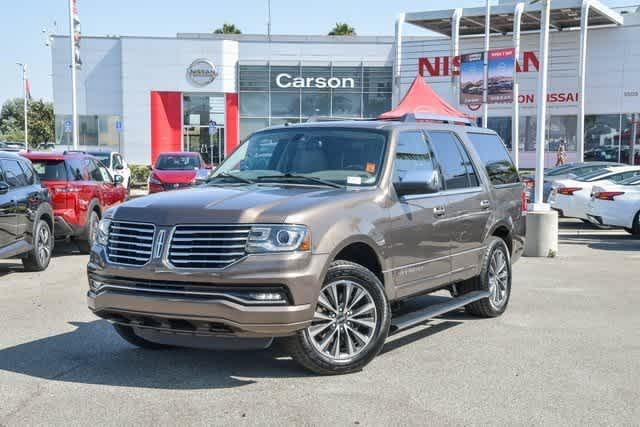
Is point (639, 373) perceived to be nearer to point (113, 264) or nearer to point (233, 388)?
point (233, 388)

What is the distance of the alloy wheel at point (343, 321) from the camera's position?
542 centimetres

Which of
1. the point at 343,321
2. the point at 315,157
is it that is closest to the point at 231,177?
the point at 315,157

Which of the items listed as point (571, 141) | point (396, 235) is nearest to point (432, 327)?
point (396, 235)

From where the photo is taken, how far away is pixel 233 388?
529 centimetres

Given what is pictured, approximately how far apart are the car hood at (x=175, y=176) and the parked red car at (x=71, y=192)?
8.52 m

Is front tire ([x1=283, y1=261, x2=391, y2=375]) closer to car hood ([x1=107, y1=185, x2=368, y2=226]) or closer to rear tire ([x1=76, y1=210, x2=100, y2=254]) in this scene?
car hood ([x1=107, y1=185, x2=368, y2=226])

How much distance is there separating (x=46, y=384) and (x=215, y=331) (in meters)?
1.32

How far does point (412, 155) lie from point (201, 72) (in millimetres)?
40291

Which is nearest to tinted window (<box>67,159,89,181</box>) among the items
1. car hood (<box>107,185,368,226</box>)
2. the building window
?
car hood (<box>107,185,368,226</box>)

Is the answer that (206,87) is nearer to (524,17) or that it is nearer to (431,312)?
(524,17)

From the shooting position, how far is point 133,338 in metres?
6.24

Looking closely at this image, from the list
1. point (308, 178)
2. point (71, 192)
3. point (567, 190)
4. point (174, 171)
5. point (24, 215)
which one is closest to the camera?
point (308, 178)

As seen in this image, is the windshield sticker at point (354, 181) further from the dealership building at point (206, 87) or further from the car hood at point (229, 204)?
the dealership building at point (206, 87)

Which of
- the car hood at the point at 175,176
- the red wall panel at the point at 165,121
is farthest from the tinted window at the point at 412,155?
the red wall panel at the point at 165,121
